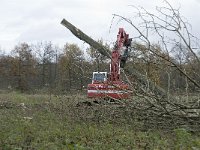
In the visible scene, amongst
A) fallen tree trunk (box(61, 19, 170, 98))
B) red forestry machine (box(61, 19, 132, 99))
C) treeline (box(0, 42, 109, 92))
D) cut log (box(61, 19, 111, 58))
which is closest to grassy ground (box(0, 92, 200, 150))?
red forestry machine (box(61, 19, 132, 99))

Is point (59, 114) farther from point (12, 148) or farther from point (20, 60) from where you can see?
point (20, 60)

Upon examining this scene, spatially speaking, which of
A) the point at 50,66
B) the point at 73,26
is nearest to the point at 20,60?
the point at 50,66

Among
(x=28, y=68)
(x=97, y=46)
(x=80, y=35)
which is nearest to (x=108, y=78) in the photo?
(x=97, y=46)

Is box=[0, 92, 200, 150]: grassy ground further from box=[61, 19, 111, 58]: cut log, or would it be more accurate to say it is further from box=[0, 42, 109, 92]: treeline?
box=[0, 42, 109, 92]: treeline

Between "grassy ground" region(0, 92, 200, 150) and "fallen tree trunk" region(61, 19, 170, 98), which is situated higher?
"fallen tree trunk" region(61, 19, 170, 98)

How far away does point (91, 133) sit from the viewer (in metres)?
7.73

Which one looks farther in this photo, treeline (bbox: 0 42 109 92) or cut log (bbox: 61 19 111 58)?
treeline (bbox: 0 42 109 92)

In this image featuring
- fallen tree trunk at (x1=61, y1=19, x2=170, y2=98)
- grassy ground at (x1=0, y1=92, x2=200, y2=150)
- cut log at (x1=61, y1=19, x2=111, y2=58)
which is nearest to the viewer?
grassy ground at (x1=0, y1=92, x2=200, y2=150)

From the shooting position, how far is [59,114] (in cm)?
1045

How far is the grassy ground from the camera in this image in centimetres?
642

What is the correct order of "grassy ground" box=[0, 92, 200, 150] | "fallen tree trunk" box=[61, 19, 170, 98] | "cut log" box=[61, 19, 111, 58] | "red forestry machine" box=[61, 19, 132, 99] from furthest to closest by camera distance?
1. "cut log" box=[61, 19, 111, 58]
2. "fallen tree trunk" box=[61, 19, 170, 98]
3. "red forestry machine" box=[61, 19, 132, 99]
4. "grassy ground" box=[0, 92, 200, 150]

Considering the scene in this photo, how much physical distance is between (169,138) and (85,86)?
3.08 meters

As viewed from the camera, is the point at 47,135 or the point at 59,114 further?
the point at 59,114

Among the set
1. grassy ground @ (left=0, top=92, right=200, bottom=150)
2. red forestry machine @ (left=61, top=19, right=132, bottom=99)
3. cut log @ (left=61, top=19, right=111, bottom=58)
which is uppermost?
cut log @ (left=61, top=19, right=111, bottom=58)
